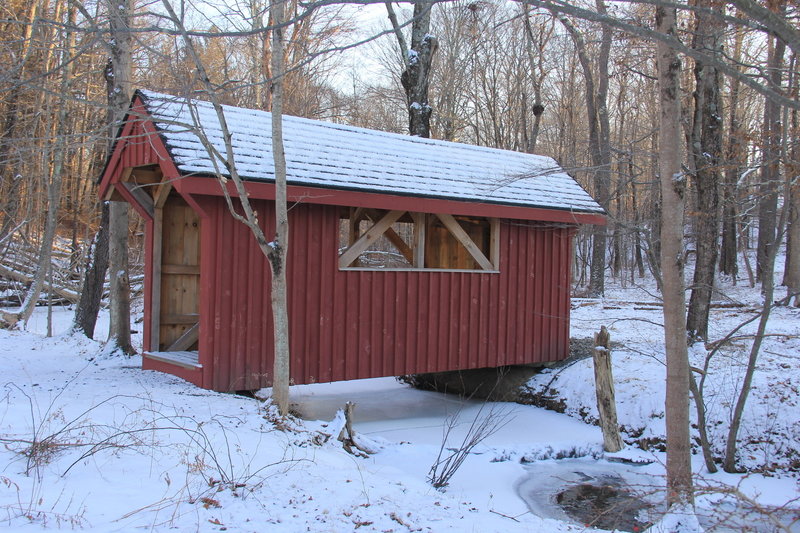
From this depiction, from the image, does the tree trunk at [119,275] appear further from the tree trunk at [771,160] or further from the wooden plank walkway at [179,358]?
the tree trunk at [771,160]

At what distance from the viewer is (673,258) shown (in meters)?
5.06

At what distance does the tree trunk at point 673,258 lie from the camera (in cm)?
504

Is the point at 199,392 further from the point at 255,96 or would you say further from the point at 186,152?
the point at 255,96

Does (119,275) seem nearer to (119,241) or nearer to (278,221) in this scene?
(119,241)

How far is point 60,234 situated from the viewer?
2170cm

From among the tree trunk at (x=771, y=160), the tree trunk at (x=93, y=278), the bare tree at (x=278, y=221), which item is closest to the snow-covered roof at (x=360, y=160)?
the bare tree at (x=278, y=221)

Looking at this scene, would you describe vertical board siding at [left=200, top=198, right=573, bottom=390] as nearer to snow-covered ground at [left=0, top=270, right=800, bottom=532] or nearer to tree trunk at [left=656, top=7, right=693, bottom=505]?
snow-covered ground at [left=0, top=270, right=800, bottom=532]

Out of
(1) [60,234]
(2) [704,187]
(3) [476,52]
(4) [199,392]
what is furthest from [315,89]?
(4) [199,392]

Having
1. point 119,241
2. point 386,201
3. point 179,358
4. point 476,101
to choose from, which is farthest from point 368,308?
point 476,101

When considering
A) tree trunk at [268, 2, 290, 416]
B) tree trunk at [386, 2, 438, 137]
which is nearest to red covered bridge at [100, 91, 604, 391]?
tree trunk at [268, 2, 290, 416]

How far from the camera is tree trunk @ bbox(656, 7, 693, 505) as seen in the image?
5039 mm

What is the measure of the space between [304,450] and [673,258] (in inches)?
127

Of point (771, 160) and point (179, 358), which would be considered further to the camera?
point (179, 358)

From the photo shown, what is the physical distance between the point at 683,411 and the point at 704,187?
17.9 ft
